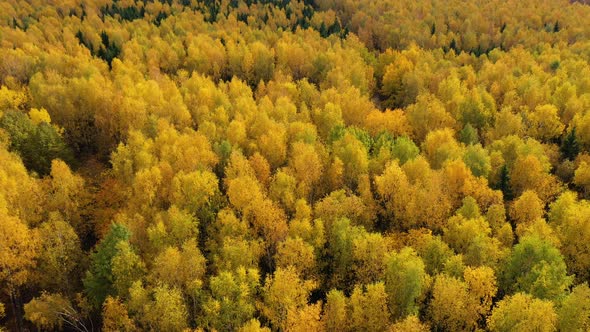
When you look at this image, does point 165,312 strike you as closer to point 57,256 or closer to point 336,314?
point 336,314

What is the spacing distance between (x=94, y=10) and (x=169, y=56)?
5586 cm

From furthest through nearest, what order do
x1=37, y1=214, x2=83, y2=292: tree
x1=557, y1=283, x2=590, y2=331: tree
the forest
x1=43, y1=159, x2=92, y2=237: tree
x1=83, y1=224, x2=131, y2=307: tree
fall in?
1. x1=43, y1=159, x2=92, y2=237: tree
2. x1=37, y1=214, x2=83, y2=292: tree
3. x1=83, y1=224, x2=131, y2=307: tree
4. the forest
5. x1=557, y1=283, x2=590, y2=331: tree

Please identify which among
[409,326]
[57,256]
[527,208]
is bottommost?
[57,256]

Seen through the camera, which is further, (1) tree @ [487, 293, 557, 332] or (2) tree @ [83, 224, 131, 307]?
(2) tree @ [83, 224, 131, 307]

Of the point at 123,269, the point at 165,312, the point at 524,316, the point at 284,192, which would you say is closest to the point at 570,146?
the point at 524,316

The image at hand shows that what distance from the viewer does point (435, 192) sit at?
61.8 metres

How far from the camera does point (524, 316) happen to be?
42156mm

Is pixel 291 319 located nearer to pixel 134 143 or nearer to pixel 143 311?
pixel 143 311

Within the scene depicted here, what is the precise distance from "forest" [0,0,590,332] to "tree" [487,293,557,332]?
20 cm

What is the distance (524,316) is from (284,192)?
3446 cm

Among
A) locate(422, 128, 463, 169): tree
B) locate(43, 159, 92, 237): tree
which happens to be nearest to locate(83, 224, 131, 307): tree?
locate(43, 159, 92, 237): tree

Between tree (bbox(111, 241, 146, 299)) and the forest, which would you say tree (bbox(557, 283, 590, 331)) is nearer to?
the forest

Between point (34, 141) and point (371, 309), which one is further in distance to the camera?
point (34, 141)

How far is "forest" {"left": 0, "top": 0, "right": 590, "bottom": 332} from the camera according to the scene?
47.6m
